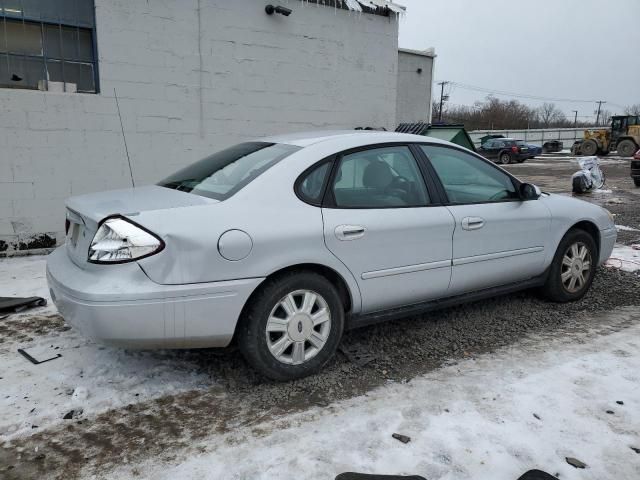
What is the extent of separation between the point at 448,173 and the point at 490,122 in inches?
2518

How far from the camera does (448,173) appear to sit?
3.93m

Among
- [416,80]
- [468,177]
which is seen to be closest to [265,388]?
[468,177]

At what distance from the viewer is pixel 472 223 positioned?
12.7ft

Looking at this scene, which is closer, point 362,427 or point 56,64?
point 362,427

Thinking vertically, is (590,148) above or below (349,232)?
above

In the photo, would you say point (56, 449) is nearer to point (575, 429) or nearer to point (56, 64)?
point (575, 429)

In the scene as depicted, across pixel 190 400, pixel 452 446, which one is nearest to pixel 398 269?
pixel 452 446

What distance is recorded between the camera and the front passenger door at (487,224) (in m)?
3.86

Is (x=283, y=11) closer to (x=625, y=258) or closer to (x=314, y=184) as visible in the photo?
(x=314, y=184)

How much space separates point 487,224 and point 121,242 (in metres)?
2.64

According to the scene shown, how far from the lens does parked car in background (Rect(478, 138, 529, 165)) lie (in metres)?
31.2

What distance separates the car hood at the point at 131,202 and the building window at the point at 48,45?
4.07m

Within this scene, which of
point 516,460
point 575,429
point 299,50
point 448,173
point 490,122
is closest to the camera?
point 516,460

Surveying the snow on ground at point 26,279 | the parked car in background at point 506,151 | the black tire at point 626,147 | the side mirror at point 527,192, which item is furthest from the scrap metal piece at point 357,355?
the black tire at point 626,147
